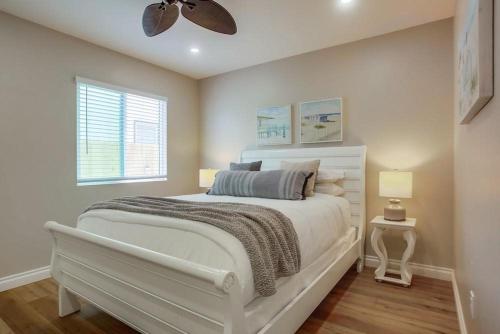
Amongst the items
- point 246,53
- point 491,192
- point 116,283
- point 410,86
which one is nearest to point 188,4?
point 246,53

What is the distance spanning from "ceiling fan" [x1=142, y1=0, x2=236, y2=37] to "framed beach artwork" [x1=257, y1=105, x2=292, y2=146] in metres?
1.62

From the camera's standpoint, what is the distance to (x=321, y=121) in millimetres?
3459

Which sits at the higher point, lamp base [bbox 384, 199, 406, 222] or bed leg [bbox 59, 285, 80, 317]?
lamp base [bbox 384, 199, 406, 222]

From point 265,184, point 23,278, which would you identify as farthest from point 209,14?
point 23,278

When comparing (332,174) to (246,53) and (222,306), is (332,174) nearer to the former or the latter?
(246,53)

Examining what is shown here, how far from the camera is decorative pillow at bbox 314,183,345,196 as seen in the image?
3.03 m

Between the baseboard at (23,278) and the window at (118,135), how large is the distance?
96cm

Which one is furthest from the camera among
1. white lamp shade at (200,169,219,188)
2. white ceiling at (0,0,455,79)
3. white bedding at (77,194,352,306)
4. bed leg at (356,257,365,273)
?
white lamp shade at (200,169,219,188)

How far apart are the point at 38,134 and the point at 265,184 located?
2.32 metres

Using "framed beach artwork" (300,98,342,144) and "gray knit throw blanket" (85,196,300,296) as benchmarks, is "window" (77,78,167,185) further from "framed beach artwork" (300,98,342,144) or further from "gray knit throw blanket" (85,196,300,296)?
"framed beach artwork" (300,98,342,144)

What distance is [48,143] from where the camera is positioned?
291 cm

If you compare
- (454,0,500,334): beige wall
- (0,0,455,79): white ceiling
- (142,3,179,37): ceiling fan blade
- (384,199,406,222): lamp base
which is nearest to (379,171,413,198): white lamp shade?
(384,199,406,222): lamp base

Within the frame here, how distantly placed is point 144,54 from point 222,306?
3397 mm

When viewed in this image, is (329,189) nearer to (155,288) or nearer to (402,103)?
(402,103)
